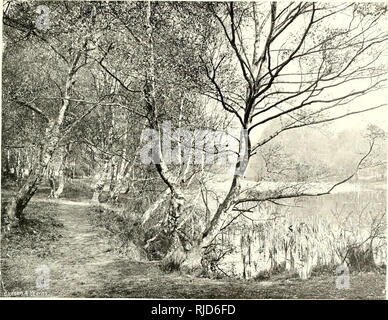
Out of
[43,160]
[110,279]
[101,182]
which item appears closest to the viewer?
[110,279]

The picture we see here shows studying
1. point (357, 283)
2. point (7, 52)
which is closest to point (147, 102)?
point (7, 52)

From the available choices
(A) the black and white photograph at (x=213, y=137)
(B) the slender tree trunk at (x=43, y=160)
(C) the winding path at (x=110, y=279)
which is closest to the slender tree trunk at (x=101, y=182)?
(A) the black and white photograph at (x=213, y=137)

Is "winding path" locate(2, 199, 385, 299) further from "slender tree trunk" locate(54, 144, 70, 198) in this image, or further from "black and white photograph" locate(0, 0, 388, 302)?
"slender tree trunk" locate(54, 144, 70, 198)

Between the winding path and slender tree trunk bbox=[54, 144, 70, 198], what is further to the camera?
slender tree trunk bbox=[54, 144, 70, 198]

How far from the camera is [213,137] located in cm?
507

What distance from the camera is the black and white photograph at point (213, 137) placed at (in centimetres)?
478

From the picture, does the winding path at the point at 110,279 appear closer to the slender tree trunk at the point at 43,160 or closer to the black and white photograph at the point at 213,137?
the black and white photograph at the point at 213,137

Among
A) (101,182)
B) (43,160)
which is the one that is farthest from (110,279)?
Result: (43,160)

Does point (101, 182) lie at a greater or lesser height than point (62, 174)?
lesser

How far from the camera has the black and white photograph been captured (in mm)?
4781

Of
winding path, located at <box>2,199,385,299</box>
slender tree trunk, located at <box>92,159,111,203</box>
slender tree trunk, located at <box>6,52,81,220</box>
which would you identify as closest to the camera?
winding path, located at <box>2,199,385,299</box>

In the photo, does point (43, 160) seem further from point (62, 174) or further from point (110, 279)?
point (110, 279)

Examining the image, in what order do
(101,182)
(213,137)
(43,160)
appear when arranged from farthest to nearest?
(101,182)
(213,137)
(43,160)

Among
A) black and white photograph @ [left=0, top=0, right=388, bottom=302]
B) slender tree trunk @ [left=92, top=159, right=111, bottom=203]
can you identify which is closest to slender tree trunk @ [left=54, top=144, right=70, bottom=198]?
black and white photograph @ [left=0, top=0, right=388, bottom=302]
